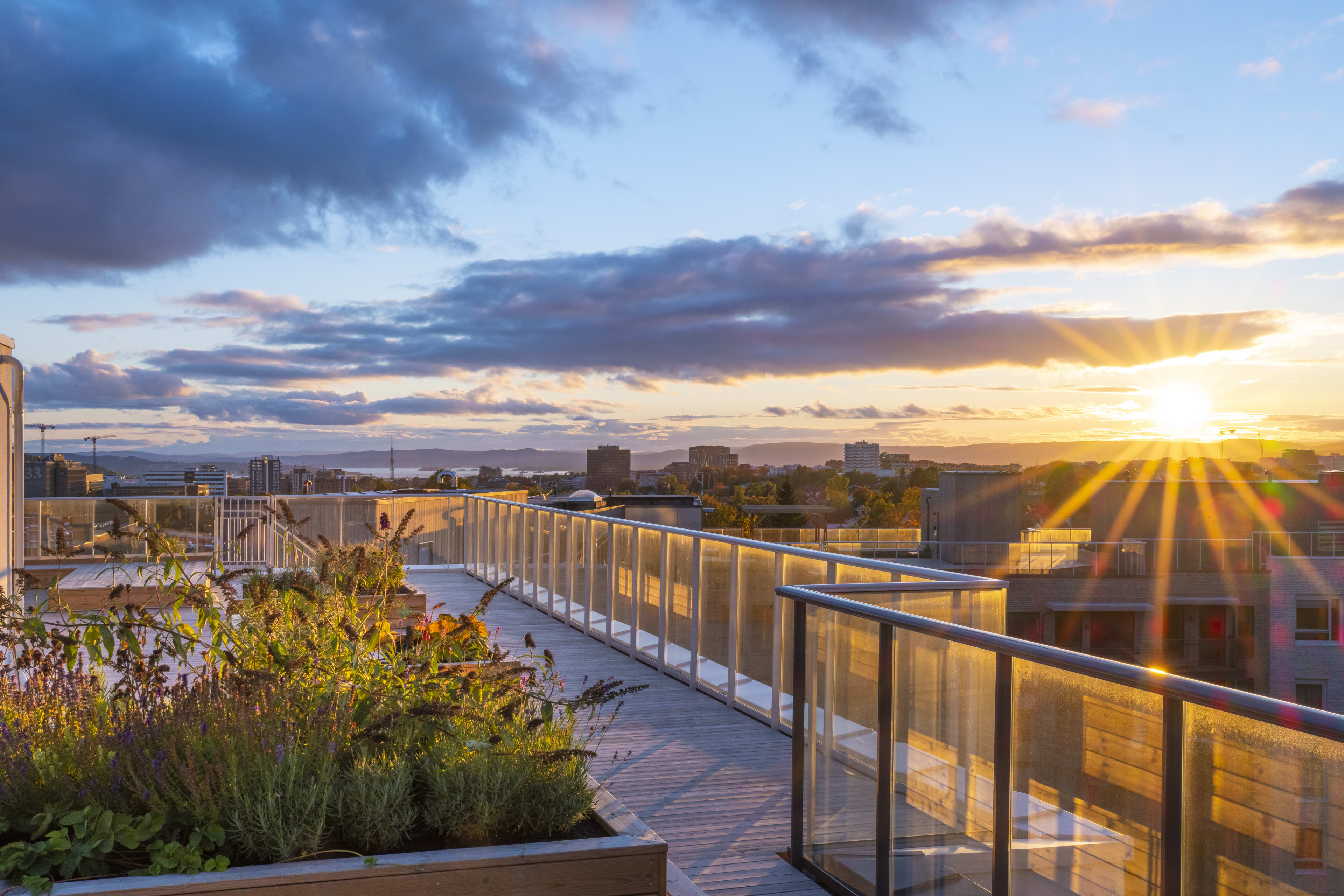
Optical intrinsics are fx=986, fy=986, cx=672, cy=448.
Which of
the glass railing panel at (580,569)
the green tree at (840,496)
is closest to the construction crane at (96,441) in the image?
the glass railing panel at (580,569)

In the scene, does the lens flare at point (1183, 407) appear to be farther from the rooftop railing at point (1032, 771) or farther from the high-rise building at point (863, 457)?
the high-rise building at point (863, 457)

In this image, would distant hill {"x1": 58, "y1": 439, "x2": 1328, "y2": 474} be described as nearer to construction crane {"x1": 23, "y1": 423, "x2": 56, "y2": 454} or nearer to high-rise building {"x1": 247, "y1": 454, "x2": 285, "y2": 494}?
high-rise building {"x1": 247, "y1": 454, "x2": 285, "y2": 494}

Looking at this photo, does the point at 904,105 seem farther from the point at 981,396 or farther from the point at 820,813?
the point at 981,396

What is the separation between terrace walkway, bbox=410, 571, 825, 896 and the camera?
12.5 ft

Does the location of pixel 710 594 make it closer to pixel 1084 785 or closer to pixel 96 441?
pixel 1084 785

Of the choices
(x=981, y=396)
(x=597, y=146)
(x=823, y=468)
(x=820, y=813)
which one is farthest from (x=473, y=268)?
(x=823, y=468)

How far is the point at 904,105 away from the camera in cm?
1627

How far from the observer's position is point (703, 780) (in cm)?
501

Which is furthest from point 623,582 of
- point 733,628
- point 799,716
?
point 799,716

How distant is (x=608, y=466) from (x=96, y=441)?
61158 millimetres

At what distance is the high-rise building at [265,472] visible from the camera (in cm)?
3019

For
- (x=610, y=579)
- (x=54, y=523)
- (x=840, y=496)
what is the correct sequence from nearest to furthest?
(x=610, y=579) < (x=54, y=523) < (x=840, y=496)

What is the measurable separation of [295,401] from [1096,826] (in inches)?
1782

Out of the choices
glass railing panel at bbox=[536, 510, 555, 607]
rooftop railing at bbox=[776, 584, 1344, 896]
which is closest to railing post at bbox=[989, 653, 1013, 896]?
rooftop railing at bbox=[776, 584, 1344, 896]
